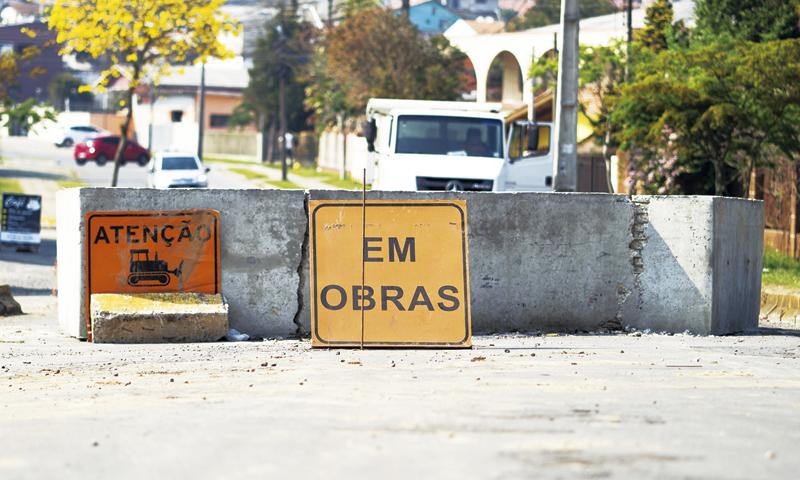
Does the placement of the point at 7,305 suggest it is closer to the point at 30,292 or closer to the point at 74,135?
the point at 30,292

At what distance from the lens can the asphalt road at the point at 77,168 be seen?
58000 millimetres

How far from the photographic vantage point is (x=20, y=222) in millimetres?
30078

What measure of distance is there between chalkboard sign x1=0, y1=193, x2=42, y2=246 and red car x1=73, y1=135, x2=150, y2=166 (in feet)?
135

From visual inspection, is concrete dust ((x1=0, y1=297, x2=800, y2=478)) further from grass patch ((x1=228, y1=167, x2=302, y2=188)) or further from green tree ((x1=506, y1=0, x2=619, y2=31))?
green tree ((x1=506, y1=0, x2=619, y2=31))

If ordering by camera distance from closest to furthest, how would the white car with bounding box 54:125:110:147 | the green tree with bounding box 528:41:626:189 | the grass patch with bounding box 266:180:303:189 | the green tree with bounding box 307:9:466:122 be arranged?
the green tree with bounding box 528:41:626:189 < the grass patch with bounding box 266:180:303:189 < the green tree with bounding box 307:9:466:122 < the white car with bounding box 54:125:110:147

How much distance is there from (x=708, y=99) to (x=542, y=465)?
21397 mm

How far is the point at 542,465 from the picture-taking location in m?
6.33

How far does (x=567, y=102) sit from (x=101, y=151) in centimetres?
5471

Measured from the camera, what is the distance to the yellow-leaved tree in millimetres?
35688

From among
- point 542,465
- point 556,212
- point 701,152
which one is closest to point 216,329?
point 556,212

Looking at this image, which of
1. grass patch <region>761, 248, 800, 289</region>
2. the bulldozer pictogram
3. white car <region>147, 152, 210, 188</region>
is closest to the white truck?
grass patch <region>761, 248, 800, 289</region>

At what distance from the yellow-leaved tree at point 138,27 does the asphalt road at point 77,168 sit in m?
10.9

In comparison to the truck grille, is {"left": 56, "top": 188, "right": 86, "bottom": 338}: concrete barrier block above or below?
below

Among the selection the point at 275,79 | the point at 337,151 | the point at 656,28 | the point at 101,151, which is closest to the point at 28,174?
the point at 101,151
